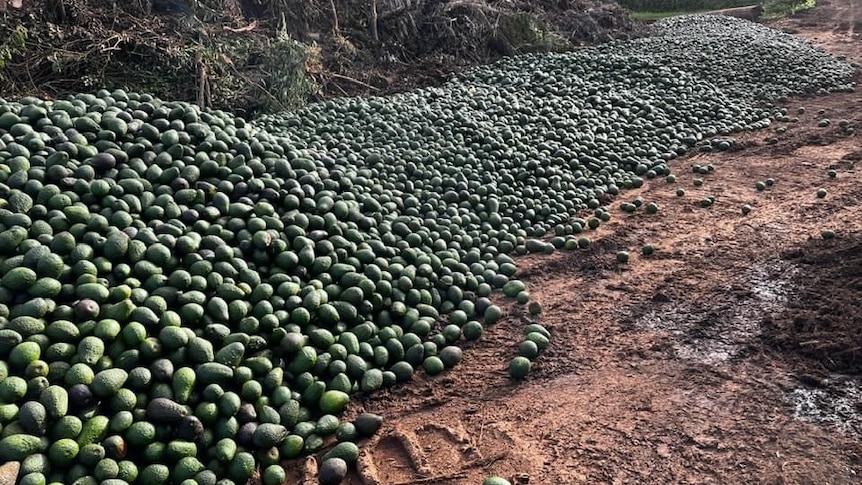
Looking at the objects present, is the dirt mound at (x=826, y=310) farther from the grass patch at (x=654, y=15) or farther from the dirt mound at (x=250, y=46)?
the grass patch at (x=654, y=15)

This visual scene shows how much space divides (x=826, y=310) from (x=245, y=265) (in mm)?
4176

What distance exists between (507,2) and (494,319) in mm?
10506

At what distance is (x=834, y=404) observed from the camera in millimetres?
3867

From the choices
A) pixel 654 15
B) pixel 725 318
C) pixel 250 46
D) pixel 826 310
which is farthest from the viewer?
pixel 654 15

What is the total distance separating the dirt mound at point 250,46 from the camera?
338 inches

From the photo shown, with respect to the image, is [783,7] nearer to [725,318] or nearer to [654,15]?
[654,15]

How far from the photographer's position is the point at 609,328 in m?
5.03

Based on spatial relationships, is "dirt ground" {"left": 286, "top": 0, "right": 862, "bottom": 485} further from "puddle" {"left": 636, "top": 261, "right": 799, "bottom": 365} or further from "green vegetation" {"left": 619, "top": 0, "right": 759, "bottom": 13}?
"green vegetation" {"left": 619, "top": 0, "right": 759, "bottom": 13}

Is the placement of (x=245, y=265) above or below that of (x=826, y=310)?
above

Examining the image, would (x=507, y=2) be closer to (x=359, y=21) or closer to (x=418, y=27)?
(x=418, y=27)

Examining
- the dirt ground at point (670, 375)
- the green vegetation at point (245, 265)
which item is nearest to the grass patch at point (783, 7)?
the green vegetation at point (245, 265)

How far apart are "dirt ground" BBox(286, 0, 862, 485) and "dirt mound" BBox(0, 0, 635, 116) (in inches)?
213

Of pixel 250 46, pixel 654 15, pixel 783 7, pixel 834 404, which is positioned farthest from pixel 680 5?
pixel 834 404

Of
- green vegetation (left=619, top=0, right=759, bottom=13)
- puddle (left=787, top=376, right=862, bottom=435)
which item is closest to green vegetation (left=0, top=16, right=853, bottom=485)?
puddle (left=787, top=376, right=862, bottom=435)
